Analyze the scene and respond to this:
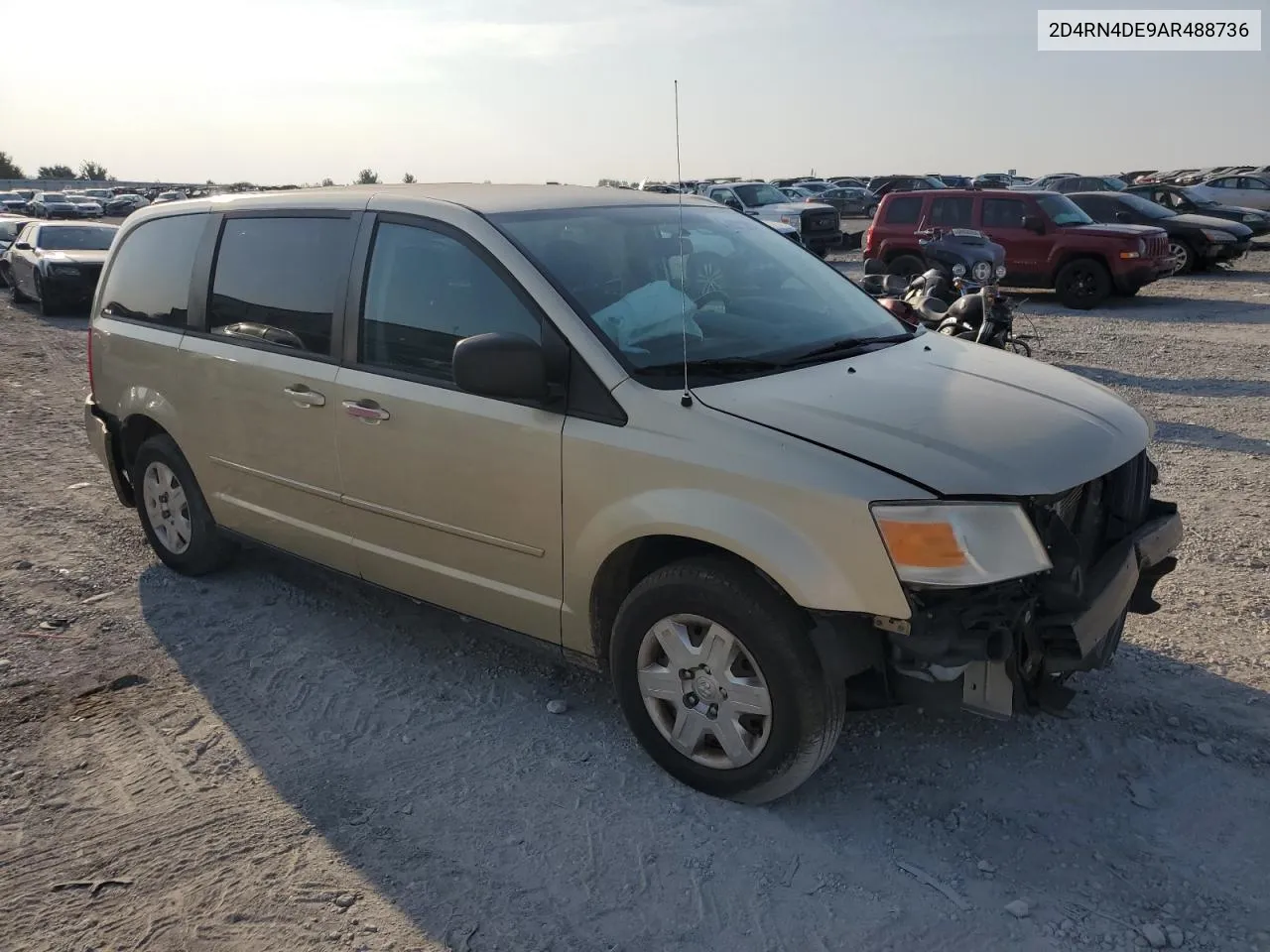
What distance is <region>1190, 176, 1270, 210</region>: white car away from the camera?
2836 cm

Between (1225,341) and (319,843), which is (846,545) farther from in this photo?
(1225,341)

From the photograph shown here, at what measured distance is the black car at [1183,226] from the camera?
60.3 feet

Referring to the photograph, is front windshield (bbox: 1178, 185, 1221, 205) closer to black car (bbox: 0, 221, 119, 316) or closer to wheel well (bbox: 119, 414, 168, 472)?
black car (bbox: 0, 221, 119, 316)

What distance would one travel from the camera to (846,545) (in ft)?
9.21

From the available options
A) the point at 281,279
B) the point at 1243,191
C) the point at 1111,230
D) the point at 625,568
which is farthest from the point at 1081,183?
the point at 625,568

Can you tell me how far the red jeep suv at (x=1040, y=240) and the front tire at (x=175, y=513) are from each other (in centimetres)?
1361

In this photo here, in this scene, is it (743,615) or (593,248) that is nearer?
(743,615)

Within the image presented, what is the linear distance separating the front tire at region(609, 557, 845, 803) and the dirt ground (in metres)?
0.16

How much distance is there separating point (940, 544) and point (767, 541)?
0.47m

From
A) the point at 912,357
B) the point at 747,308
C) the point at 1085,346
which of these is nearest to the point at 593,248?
the point at 747,308

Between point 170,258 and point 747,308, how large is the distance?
2955 millimetres

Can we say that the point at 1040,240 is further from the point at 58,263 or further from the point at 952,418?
the point at 58,263

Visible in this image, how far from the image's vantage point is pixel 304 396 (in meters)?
4.14

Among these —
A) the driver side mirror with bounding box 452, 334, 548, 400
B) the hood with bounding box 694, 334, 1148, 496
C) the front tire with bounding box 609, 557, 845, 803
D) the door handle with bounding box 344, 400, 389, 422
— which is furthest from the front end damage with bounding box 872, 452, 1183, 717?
the door handle with bounding box 344, 400, 389, 422
